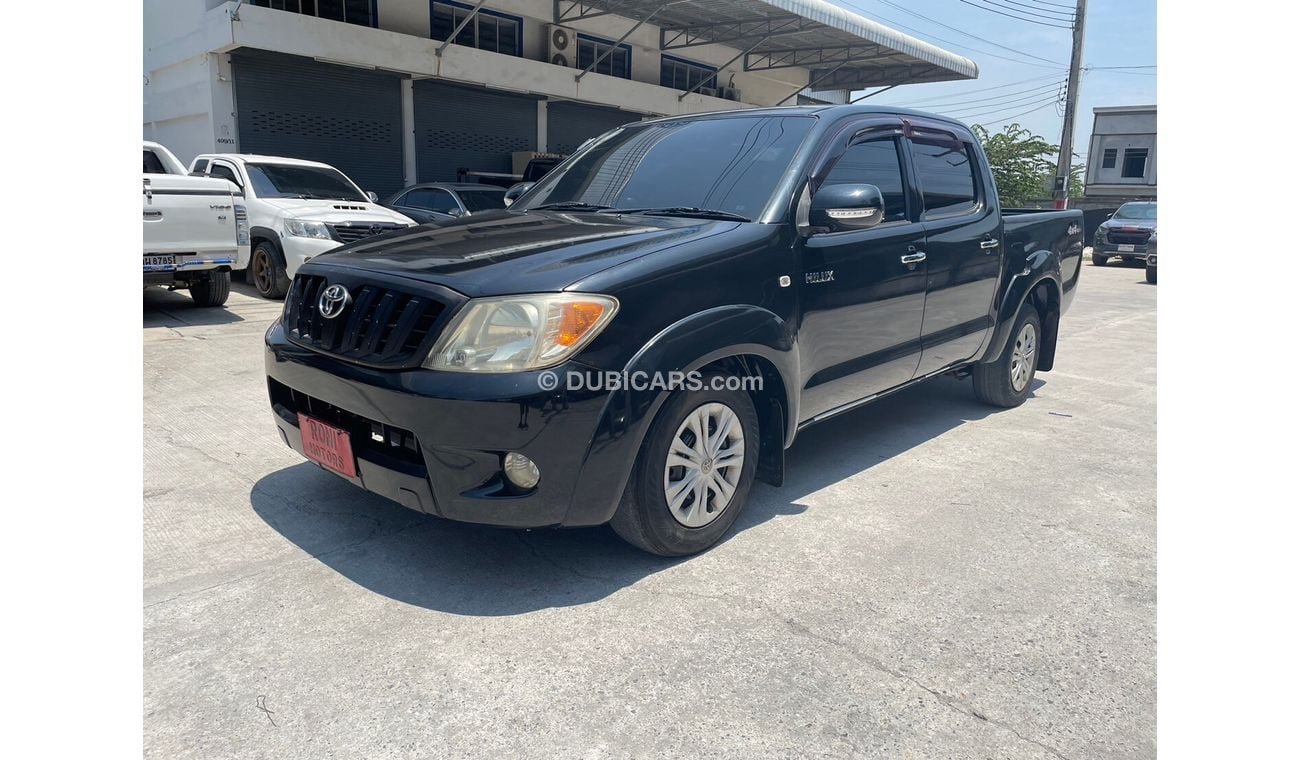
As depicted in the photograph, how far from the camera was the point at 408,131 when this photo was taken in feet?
54.1

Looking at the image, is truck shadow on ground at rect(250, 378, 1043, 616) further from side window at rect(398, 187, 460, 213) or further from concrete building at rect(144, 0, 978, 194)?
concrete building at rect(144, 0, 978, 194)

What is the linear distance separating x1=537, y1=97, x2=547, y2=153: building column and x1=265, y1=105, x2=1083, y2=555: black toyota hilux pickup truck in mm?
15418

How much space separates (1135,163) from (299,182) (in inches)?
1679

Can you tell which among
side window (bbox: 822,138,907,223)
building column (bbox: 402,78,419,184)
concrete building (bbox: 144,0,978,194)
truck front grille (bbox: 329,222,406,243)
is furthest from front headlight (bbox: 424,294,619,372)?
building column (bbox: 402,78,419,184)

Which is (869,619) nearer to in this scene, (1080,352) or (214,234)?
(1080,352)

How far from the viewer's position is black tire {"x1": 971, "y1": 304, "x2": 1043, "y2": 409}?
5.79m

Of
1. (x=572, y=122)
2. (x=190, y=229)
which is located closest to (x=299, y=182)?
(x=190, y=229)

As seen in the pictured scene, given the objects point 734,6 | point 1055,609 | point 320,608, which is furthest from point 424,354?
point 734,6

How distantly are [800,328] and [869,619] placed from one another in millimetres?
1304

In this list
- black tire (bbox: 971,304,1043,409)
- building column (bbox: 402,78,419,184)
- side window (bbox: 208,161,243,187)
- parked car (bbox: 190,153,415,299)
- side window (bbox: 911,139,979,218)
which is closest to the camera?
side window (bbox: 911,139,979,218)

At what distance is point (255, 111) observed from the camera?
46.1 feet

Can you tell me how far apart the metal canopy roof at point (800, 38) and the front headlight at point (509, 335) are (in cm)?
1679

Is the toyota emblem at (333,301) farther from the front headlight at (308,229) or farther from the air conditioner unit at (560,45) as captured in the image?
the air conditioner unit at (560,45)

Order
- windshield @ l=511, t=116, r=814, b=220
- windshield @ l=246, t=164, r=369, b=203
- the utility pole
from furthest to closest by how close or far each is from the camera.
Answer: the utility pole < windshield @ l=246, t=164, r=369, b=203 < windshield @ l=511, t=116, r=814, b=220
